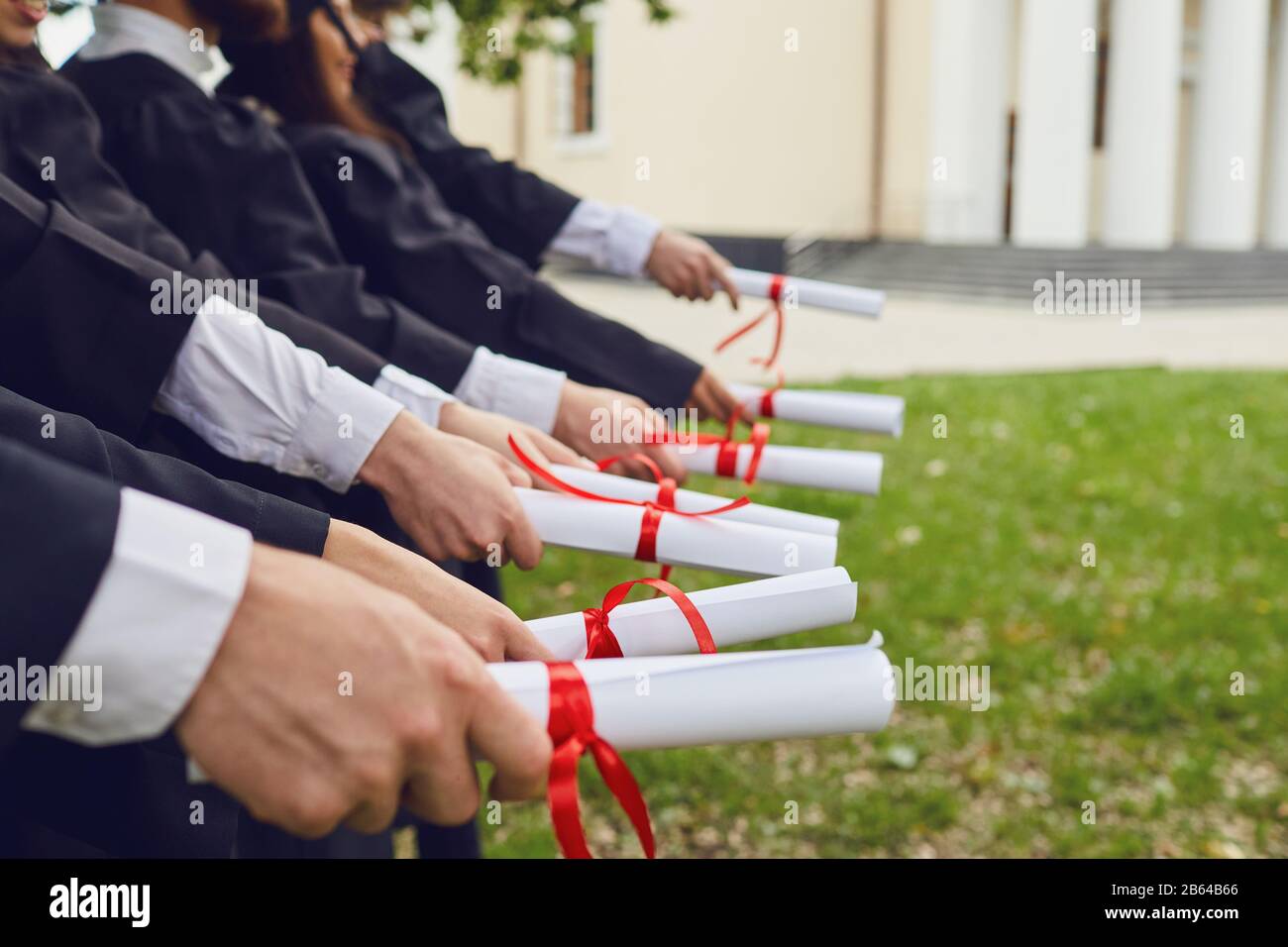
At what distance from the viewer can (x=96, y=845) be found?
1.19 meters

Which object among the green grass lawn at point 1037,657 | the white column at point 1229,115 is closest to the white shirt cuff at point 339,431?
the green grass lawn at point 1037,657

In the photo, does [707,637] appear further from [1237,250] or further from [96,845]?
[1237,250]

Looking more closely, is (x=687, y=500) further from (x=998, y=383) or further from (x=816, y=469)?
(x=998, y=383)

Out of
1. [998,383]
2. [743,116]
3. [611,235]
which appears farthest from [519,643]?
[743,116]

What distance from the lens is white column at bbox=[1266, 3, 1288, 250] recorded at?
25734 millimetres

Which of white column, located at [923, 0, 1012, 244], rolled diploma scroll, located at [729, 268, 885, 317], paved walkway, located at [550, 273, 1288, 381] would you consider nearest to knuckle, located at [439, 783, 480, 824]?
rolled diploma scroll, located at [729, 268, 885, 317]

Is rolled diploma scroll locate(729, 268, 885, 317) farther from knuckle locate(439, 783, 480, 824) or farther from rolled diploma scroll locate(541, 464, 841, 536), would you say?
knuckle locate(439, 783, 480, 824)

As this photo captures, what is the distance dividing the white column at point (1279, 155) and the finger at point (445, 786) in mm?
27723

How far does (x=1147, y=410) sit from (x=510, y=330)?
21.8ft

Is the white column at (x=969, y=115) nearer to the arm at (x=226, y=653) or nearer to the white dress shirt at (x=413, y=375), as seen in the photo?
the white dress shirt at (x=413, y=375)

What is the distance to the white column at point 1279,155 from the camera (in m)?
25.7
